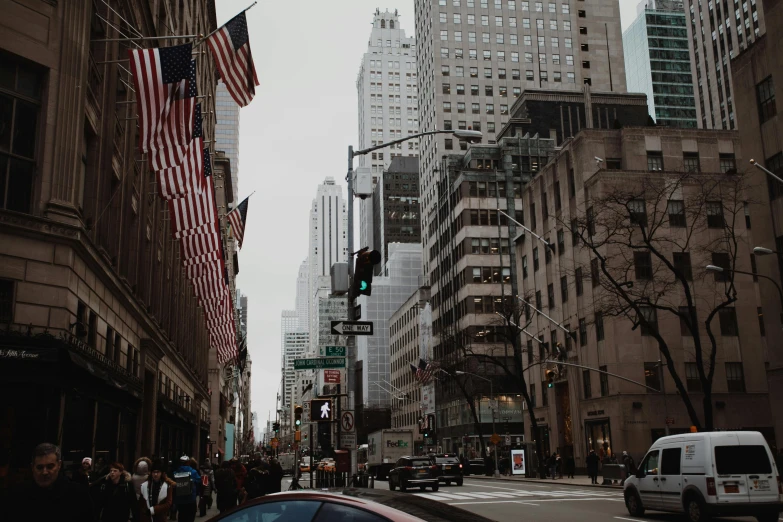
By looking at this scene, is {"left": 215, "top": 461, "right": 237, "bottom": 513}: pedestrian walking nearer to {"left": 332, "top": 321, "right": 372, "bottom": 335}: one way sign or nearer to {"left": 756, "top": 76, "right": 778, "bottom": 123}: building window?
{"left": 332, "top": 321, "right": 372, "bottom": 335}: one way sign

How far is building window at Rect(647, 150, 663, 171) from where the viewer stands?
190 ft

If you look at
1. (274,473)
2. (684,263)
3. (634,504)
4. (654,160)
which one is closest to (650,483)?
(634,504)

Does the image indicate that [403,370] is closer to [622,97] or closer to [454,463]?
[622,97]

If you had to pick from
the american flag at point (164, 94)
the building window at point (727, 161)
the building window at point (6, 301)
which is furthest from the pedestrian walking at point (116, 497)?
the building window at point (727, 161)

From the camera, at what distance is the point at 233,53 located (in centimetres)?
1906

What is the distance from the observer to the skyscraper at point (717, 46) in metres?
134

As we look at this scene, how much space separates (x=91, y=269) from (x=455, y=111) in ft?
361

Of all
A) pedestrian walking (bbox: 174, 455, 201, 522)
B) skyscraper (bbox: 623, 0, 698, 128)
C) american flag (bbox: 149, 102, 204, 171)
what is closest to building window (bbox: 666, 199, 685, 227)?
american flag (bbox: 149, 102, 204, 171)

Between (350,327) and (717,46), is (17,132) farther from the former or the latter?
(717,46)

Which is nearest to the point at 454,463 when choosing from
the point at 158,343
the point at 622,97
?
the point at 158,343

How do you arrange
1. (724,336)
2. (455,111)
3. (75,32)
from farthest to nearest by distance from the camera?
(455,111) < (724,336) < (75,32)

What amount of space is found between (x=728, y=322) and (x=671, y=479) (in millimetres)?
38310

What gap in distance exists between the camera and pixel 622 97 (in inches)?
4176

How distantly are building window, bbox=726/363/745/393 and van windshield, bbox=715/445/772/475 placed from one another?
3796 cm
